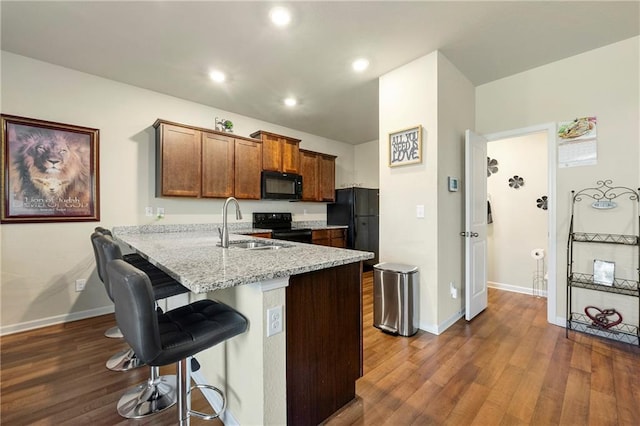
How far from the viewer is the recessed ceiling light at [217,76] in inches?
118

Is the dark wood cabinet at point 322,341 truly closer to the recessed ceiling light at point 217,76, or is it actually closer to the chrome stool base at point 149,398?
the chrome stool base at point 149,398

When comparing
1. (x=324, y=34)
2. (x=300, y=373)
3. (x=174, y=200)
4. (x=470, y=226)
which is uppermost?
(x=324, y=34)

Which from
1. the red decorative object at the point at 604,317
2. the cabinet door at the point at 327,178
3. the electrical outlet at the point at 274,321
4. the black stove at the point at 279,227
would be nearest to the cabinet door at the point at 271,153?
the black stove at the point at 279,227

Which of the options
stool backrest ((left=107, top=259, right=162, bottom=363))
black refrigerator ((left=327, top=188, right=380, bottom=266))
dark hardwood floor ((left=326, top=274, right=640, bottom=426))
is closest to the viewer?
stool backrest ((left=107, top=259, right=162, bottom=363))

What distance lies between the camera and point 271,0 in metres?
1.96

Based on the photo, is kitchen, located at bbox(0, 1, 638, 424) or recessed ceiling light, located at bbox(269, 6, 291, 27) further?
kitchen, located at bbox(0, 1, 638, 424)

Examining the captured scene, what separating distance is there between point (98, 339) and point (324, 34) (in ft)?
11.3

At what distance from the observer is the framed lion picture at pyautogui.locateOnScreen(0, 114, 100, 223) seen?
2.61 metres

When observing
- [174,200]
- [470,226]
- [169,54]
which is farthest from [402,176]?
[174,200]

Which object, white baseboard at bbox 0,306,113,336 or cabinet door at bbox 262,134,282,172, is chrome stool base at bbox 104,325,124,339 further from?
cabinet door at bbox 262,134,282,172

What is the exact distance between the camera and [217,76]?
10.0 ft

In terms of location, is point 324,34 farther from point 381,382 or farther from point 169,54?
point 381,382

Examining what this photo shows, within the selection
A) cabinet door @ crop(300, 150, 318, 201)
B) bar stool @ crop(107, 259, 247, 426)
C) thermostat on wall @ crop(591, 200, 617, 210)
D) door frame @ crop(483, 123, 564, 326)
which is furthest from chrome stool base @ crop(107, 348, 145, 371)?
thermostat on wall @ crop(591, 200, 617, 210)

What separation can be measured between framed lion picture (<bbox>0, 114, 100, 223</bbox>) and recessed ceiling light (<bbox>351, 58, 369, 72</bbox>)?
9.79 ft
